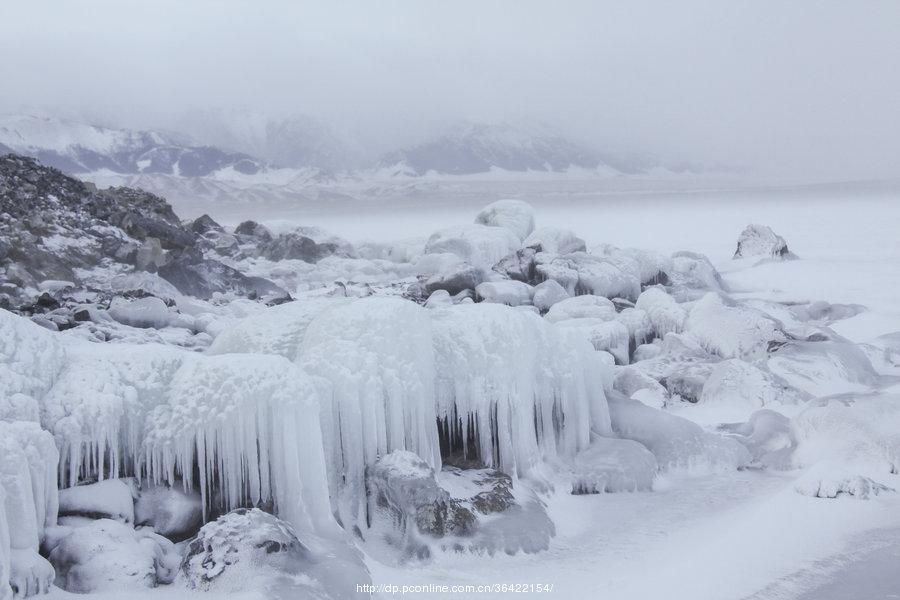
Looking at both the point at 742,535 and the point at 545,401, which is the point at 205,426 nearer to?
the point at 545,401

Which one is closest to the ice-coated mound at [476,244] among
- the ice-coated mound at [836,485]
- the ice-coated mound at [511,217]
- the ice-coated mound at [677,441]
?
the ice-coated mound at [511,217]

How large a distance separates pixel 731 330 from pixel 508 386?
9111 mm

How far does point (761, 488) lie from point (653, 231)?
47677 mm

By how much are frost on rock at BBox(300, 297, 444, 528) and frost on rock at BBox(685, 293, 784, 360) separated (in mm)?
9447

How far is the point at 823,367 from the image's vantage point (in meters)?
13.9

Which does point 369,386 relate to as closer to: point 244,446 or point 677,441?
point 244,446

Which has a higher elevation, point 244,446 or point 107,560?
point 244,446

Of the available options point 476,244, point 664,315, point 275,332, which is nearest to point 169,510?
point 275,332

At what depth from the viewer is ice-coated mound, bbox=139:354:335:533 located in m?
7.53

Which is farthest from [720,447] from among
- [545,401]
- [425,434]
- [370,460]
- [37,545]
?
[37,545]

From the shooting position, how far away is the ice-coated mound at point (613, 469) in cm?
958

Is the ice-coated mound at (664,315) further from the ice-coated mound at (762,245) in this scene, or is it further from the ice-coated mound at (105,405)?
the ice-coated mound at (762,245)

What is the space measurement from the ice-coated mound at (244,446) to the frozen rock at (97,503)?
1.51 ft

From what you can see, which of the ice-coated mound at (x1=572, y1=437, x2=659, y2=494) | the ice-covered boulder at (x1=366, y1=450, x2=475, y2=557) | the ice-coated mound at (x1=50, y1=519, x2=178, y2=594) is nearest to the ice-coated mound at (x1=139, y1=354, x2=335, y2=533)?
the ice-covered boulder at (x1=366, y1=450, x2=475, y2=557)
